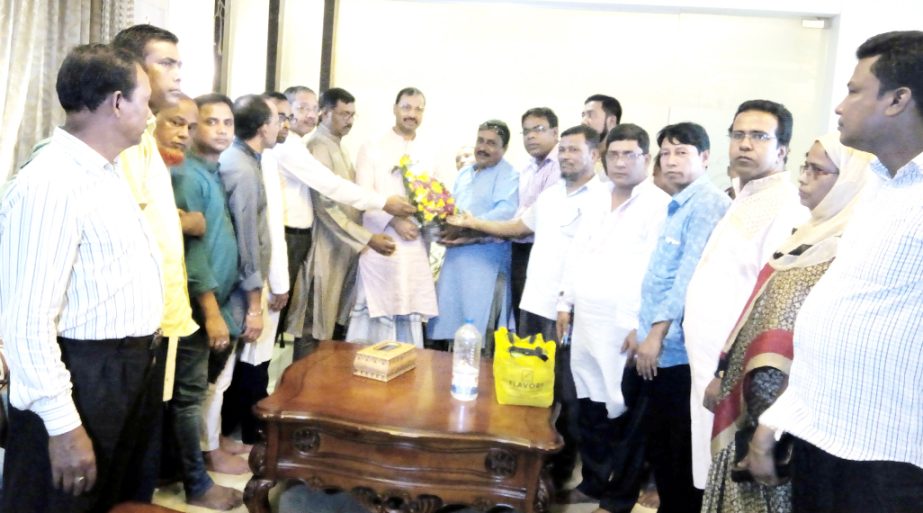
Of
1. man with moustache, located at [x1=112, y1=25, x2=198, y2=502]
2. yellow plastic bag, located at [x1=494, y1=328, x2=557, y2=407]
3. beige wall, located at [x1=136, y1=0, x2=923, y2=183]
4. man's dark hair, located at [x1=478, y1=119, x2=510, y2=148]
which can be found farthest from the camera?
beige wall, located at [x1=136, y1=0, x2=923, y2=183]

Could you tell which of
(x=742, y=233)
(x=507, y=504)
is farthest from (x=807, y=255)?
(x=507, y=504)

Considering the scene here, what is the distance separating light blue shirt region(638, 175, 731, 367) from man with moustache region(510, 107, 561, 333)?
1.21m

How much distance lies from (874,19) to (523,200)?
2756 mm

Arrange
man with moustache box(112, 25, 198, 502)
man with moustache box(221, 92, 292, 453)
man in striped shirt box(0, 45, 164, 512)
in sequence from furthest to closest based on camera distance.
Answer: man with moustache box(221, 92, 292, 453) < man with moustache box(112, 25, 198, 502) < man in striped shirt box(0, 45, 164, 512)

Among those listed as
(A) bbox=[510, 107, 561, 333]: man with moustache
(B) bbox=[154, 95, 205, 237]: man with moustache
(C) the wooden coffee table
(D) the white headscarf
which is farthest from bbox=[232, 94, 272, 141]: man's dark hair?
(D) the white headscarf

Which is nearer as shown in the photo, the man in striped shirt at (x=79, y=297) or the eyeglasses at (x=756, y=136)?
the man in striped shirt at (x=79, y=297)

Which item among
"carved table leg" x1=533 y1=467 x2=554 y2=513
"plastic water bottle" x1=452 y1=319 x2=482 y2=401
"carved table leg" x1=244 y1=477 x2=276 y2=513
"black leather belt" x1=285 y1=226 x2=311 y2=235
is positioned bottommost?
"carved table leg" x1=244 y1=477 x2=276 y2=513

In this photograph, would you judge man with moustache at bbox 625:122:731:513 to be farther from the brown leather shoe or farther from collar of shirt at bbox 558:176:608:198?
collar of shirt at bbox 558:176:608:198

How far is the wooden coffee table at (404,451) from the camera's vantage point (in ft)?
6.75

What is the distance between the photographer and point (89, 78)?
58.6 inches

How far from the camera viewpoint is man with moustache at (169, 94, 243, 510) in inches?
95.5

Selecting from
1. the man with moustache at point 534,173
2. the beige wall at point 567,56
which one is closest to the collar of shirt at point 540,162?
the man with moustache at point 534,173

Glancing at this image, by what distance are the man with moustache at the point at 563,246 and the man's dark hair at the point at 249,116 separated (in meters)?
1.25

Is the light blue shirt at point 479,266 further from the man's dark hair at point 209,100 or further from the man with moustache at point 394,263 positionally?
the man's dark hair at point 209,100
